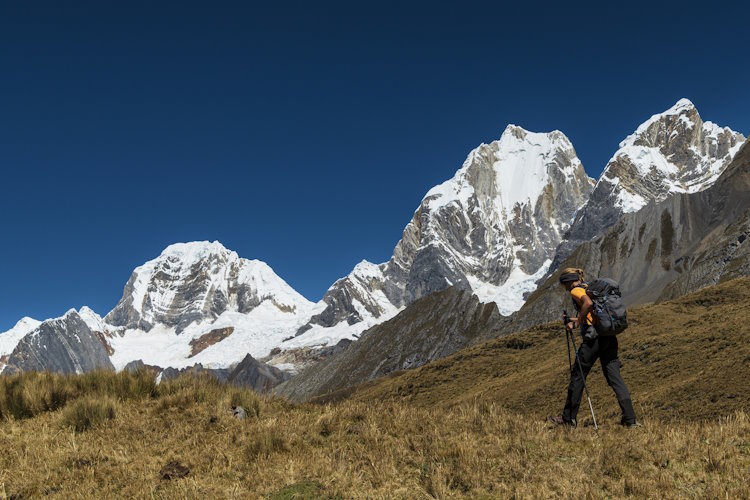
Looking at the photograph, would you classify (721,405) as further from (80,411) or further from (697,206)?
(697,206)

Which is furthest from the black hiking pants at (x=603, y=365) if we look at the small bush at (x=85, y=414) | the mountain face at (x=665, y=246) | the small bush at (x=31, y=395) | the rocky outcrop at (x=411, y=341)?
the rocky outcrop at (x=411, y=341)

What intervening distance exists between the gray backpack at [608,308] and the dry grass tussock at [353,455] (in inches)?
59.2

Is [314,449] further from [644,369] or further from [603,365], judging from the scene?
[644,369]

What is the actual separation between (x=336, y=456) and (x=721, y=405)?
555 inches

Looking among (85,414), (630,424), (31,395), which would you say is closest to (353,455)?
(630,424)

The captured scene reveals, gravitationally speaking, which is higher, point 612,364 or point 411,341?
point 411,341

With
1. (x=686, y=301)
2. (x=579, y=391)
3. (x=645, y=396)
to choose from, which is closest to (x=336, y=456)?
(x=579, y=391)

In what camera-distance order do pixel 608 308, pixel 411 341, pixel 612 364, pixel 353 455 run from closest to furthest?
pixel 353 455
pixel 608 308
pixel 612 364
pixel 411 341

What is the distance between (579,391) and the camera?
8.70 m

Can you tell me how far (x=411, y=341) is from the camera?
3322 inches

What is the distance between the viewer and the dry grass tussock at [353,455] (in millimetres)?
5727

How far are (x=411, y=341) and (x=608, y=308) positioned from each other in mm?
77288

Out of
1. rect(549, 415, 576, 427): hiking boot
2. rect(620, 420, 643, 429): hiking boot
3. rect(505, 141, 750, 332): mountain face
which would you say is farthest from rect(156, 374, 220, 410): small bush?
rect(505, 141, 750, 332): mountain face

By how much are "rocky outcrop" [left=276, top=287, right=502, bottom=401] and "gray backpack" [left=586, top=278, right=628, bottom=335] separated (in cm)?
6512
